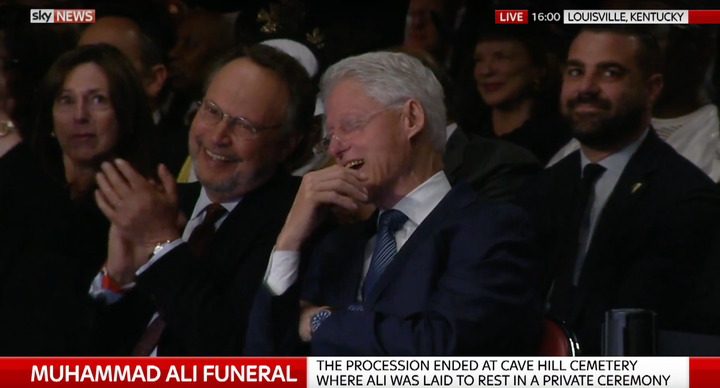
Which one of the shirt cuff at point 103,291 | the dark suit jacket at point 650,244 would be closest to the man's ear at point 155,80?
the shirt cuff at point 103,291

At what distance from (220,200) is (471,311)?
37.9 inches

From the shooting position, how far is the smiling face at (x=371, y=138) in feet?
9.59

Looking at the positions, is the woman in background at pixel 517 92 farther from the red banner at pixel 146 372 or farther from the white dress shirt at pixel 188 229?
the red banner at pixel 146 372

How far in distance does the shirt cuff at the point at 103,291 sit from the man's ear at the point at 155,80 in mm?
572

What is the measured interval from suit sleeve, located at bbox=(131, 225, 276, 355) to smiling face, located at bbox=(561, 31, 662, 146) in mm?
1014

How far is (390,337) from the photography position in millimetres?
2711

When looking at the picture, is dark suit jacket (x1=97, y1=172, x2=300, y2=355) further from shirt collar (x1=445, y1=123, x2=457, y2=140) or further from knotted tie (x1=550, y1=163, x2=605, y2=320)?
knotted tie (x1=550, y1=163, x2=605, y2=320)

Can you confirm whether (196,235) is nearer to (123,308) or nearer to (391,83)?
(123,308)

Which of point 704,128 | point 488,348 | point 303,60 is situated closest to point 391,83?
point 303,60

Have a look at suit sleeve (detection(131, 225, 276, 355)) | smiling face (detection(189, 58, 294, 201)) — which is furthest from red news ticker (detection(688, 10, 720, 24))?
suit sleeve (detection(131, 225, 276, 355))

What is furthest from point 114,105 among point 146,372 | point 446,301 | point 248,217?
point 446,301

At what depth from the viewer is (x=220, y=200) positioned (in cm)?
332

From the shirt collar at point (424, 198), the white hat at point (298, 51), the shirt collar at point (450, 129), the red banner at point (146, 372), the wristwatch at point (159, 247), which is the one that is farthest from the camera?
the white hat at point (298, 51)

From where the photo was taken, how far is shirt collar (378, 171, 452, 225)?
2908 millimetres
